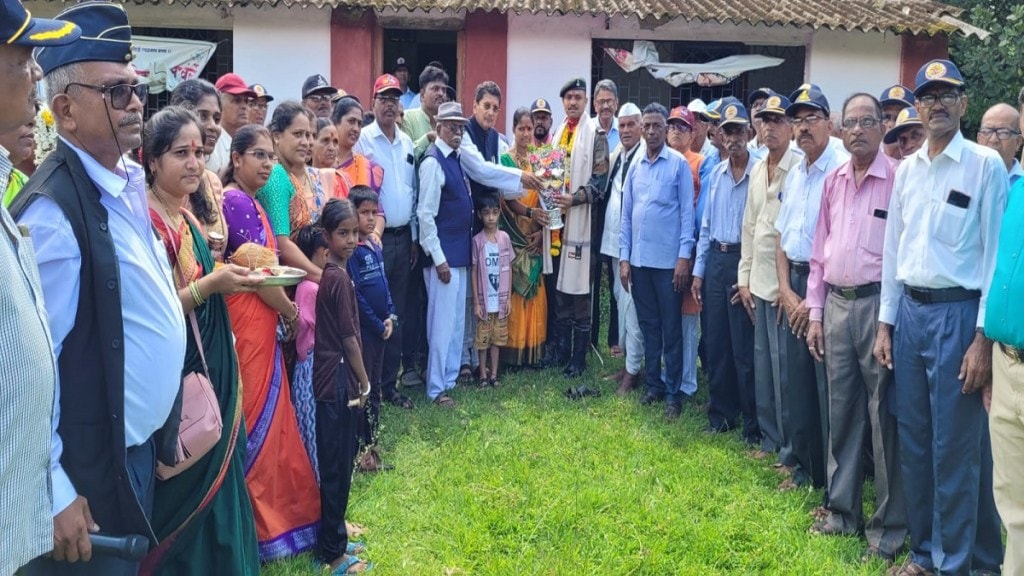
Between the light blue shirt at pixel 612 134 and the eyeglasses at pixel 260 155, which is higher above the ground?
the light blue shirt at pixel 612 134

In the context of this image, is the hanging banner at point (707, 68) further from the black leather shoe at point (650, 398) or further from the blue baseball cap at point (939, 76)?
the blue baseball cap at point (939, 76)

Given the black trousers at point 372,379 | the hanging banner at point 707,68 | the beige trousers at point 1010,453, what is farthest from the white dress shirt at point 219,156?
the hanging banner at point 707,68

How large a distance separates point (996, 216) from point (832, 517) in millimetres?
1810

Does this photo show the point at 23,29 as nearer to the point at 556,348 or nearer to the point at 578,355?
the point at 578,355

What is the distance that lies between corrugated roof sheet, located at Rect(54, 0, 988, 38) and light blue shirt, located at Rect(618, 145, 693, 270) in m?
5.62

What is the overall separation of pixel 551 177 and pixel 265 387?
398cm

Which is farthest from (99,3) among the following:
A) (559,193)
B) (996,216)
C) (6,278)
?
(559,193)

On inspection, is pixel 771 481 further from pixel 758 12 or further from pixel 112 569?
pixel 758 12

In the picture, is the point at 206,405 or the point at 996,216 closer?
the point at 206,405

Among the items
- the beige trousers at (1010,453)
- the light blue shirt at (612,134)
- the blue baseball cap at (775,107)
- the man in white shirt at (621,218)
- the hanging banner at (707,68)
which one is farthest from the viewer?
the hanging banner at (707,68)

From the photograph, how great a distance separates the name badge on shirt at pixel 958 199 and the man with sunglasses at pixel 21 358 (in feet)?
11.4

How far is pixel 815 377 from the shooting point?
4918 millimetres

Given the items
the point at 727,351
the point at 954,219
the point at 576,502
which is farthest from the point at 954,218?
the point at 727,351

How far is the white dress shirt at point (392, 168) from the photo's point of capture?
21.5 ft
